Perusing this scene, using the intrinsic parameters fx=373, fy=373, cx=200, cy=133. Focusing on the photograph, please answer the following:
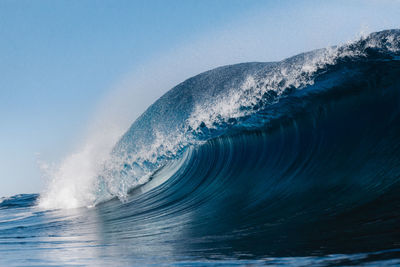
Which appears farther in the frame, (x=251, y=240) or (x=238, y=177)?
(x=238, y=177)

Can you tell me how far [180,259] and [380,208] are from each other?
1.98 metres

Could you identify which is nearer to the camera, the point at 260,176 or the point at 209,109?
the point at 260,176

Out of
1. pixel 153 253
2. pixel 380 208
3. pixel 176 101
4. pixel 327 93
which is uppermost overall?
pixel 176 101

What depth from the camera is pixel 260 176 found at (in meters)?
5.91

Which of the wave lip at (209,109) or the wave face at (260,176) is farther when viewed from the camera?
the wave lip at (209,109)

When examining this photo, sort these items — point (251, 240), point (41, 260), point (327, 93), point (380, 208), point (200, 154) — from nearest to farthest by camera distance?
point (41, 260) < point (251, 240) < point (380, 208) < point (327, 93) < point (200, 154)

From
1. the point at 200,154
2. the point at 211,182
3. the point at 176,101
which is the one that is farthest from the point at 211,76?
the point at 211,182

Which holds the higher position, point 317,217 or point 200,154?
point 200,154

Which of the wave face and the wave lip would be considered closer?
the wave face

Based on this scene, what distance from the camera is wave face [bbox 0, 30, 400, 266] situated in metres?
2.79

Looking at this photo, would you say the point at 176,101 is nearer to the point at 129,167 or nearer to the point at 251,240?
the point at 129,167

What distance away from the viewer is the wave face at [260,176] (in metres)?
A: 2.79

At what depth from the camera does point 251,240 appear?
3.03 metres

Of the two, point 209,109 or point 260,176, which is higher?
point 209,109
